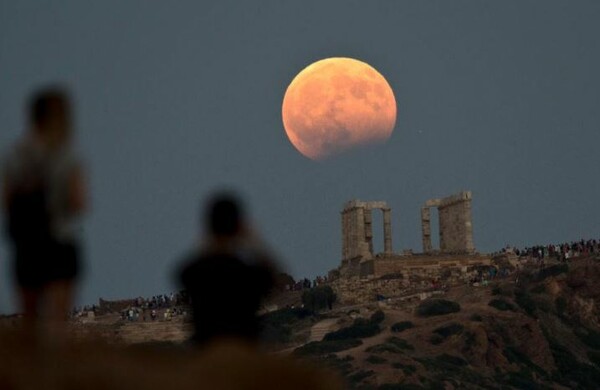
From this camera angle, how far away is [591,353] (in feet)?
217

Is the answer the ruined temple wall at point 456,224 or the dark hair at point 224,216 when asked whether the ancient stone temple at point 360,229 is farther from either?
the dark hair at point 224,216

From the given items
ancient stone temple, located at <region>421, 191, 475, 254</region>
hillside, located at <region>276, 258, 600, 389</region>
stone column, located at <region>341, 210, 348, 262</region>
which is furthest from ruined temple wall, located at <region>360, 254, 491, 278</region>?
hillside, located at <region>276, 258, 600, 389</region>

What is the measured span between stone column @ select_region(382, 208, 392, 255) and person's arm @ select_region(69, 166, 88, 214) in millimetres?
86162

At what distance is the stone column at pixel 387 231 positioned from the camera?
92.6 meters

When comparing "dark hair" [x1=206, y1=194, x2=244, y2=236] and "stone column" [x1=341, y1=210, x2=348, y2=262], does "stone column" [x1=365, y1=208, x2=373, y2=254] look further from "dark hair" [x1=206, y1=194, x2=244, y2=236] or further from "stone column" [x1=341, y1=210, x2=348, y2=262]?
"dark hair" [x1=206, y1=194, x2=244, y2=236]

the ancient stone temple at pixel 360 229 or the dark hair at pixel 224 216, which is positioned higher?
the ancient stone temple at pixel 360 229

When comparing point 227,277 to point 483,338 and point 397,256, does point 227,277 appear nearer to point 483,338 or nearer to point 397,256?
point 483,338

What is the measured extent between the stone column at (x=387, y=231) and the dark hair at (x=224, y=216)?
8554cm

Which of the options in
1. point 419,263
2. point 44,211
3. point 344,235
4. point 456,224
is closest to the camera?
point 44,211

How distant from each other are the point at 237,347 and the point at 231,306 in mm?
276

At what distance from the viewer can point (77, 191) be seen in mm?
5730

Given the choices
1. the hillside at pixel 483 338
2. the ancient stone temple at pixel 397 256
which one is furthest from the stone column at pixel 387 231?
the hillside at pixel 483 338

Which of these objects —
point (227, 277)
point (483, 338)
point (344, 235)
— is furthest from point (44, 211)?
point (344, 235)

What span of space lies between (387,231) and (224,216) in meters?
87.6
